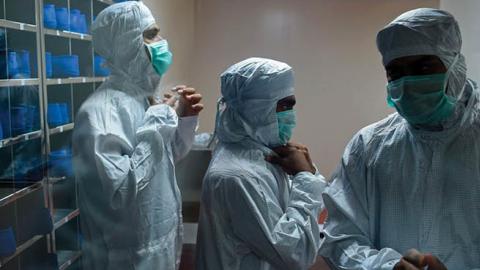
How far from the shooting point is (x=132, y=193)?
54.4 inches

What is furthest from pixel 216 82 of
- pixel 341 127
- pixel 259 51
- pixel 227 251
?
pixel 227 251

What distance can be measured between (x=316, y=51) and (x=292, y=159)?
2311mm

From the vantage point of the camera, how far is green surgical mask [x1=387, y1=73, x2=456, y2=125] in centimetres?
101

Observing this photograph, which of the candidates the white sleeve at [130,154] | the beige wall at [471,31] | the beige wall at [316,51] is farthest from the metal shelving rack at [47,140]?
the beige wall at [316,51]

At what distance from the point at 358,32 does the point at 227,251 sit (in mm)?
2770

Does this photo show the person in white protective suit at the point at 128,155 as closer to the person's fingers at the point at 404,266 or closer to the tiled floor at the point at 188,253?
the tiled floor at the point at 188,253

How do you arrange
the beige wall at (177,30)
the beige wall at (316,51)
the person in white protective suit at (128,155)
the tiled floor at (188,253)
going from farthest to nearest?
1. the beige wall at (316,51)
2. the beige wall at (177,30)
3. the tiled floor at (188,253)
4. the person in white protective suit at (128,155)

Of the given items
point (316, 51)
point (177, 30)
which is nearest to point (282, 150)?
point (177, 30)

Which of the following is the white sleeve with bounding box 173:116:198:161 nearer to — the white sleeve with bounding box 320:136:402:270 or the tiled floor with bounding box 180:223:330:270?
the tiled floor with bounding box 180:223:330:270

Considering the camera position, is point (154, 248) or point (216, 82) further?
point (216, 82)

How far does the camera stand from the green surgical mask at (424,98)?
1.01 m

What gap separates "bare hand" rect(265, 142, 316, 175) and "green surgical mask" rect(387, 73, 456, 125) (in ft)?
1.04

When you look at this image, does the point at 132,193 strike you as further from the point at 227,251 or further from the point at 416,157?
the point at 416,157

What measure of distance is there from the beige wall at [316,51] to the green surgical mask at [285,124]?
1.68 metres
